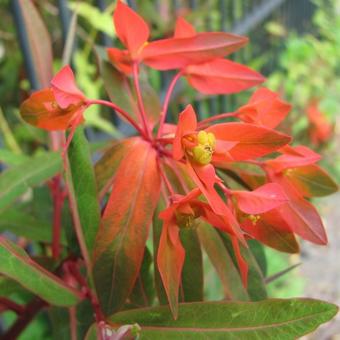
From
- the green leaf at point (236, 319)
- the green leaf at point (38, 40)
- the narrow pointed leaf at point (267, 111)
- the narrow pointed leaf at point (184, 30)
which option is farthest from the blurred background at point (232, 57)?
the green leaf at point (236, 319)

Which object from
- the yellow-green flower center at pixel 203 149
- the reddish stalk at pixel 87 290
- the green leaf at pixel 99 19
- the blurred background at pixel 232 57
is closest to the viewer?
the yellow-green flower center at pixel 203 149

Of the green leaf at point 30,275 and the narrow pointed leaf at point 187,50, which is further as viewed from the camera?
the narrow pointed leaf at point 187,50

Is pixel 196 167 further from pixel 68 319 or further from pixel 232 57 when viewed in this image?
pixel 232 57

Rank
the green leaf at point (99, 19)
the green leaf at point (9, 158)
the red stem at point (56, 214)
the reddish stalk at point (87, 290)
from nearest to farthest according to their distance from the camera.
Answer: the reddish stalk at point (87, 290), the red stem at point (56, 214), the green leaf at point (9, 158), the green leaf at point (99, 19)

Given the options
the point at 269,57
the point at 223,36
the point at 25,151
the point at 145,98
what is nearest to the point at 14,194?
the point at 145,98

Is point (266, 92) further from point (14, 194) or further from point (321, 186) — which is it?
point (14, 194)

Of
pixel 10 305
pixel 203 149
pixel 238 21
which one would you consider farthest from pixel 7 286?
pixel 238 21

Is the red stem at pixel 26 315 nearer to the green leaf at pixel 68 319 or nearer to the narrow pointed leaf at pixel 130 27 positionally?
the green leaf at pixel 68 319
